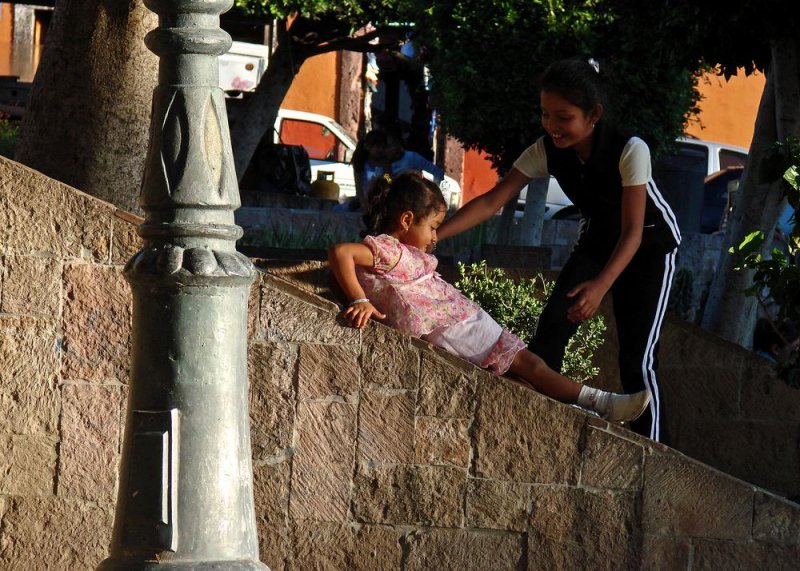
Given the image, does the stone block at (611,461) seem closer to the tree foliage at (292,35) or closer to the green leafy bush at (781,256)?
the green leafy bush at (781,256)

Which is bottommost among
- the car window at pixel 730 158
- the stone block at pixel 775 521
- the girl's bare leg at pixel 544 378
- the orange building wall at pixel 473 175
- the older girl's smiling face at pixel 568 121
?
the stone block at pixel 775 521

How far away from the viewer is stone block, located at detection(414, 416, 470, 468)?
5.09 metres

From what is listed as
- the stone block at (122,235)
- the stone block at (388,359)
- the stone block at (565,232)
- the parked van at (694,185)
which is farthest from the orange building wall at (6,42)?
the stone block at (388,359)

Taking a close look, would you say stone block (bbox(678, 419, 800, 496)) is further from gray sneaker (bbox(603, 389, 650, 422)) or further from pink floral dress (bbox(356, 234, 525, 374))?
pink floral dress (bbox(356, 234, 525, 374))

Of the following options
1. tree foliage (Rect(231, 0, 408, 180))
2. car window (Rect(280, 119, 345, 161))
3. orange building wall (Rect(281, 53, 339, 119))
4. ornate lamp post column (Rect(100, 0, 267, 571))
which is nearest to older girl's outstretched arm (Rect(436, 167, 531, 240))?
ornate lamp post column (Rect(100, 0, 267, 571))

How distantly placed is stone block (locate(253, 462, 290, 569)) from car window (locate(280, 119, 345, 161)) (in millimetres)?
16220

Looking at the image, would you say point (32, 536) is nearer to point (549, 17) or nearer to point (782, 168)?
point (782, 168)

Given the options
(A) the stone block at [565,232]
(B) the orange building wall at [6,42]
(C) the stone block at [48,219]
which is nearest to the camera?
(C) the stone block at [48,219]

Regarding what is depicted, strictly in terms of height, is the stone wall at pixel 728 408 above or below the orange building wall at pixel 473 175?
below

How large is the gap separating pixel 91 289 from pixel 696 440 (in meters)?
3.21

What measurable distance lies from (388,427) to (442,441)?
198mm

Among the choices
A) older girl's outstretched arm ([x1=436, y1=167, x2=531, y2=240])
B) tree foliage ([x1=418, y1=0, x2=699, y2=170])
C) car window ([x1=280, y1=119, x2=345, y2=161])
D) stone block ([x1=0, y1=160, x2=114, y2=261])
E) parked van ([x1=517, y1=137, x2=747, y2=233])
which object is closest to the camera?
stone block ([x1=0, y1=160, x2=114, y2=261])

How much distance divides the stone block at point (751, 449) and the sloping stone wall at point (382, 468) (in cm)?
179

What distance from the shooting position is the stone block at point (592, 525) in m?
5.08
